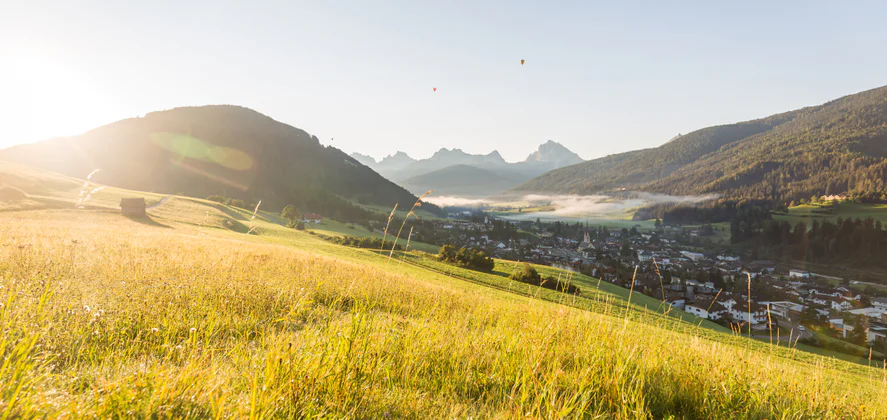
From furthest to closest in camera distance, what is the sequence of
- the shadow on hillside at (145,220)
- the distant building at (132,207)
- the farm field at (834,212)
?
the farm field at (834,212) → the distant building at (132,207) → the shadow on hillside at (145,220)

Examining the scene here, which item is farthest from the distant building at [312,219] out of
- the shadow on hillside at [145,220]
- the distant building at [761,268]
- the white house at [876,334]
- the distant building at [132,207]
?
the distant building at [761,268]

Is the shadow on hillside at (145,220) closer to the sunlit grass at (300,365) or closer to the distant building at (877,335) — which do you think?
the sunlit grass at (300,365)

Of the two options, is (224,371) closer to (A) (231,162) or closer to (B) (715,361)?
(B) (715,361)

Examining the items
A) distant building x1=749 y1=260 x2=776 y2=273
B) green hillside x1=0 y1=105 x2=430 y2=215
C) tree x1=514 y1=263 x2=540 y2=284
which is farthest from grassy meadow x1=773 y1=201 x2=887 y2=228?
green hillside x1=0 y1=105 x2=430 y2=215

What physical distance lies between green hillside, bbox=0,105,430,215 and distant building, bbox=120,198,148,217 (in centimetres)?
8685

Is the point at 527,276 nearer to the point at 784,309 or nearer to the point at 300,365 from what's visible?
the point at 300,365

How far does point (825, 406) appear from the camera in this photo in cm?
407

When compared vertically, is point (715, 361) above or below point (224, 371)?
below

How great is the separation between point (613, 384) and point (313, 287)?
6.17 meters

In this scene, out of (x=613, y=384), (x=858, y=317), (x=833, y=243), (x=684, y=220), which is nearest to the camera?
(x=613, y=384)

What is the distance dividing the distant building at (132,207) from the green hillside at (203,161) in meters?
86.8

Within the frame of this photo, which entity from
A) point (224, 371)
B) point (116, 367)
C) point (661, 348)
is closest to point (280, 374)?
point (224, 371)

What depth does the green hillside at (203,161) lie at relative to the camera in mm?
127938

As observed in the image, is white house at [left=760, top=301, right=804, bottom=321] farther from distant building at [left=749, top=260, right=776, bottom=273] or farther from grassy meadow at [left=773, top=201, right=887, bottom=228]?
grassy meadow at [left=773, top=201, right=887, bottom=228]
